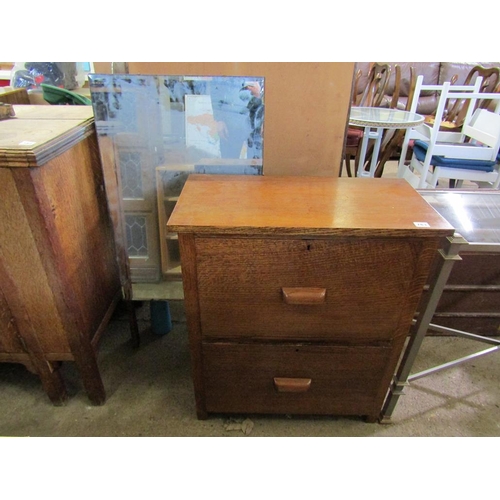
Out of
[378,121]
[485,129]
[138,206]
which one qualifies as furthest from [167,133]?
[485,129]

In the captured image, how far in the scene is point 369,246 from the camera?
0.77 metres

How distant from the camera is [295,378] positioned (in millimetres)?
970

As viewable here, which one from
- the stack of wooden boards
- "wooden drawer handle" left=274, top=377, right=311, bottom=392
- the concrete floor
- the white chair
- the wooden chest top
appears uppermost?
the stack of wooden boards

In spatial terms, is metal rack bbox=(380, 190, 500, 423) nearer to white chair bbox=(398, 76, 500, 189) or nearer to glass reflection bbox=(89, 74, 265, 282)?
glass reflection bbox=(89, 74, 265, 282)

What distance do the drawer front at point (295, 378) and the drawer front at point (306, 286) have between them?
2.1 inches

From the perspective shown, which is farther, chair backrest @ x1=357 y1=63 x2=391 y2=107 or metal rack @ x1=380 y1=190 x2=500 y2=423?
chair backrest @ x1=357 y1=63 x2=391 y2=107

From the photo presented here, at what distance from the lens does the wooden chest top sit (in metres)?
0.74

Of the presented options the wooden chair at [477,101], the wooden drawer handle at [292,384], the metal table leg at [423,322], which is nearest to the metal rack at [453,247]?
the metal table leg at [423,322]

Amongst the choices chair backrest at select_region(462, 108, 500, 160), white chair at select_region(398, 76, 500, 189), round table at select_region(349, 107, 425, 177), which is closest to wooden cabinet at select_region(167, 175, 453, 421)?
round table at select_region(349, 107, 425, 177)

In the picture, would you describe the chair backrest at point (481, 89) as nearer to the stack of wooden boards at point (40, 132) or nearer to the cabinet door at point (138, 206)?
the cabinet door at point (138, 206)

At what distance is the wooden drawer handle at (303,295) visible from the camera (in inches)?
31.9

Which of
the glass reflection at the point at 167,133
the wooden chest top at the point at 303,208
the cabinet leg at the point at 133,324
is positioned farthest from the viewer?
the cabinet leg at the point at 133,324

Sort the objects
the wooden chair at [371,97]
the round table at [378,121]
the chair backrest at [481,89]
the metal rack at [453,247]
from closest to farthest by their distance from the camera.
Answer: the metal rack at [453,247] < the round table at [378,121] < the chair backrest at [481,89] < the wooden chair at [371,97]

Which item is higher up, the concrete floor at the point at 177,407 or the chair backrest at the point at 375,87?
the chair backrest at the point at 375,87
